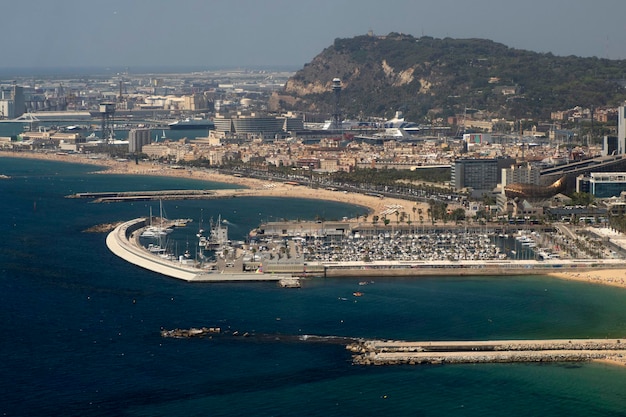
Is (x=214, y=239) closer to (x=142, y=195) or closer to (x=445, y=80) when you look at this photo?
(x=142, y=195)

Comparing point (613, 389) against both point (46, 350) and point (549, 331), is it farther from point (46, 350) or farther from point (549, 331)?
point (46, 350)

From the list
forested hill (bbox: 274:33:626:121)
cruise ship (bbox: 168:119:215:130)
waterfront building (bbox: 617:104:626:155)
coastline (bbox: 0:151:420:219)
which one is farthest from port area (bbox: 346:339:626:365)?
cruise ship (bbox: 168:119:215:130)

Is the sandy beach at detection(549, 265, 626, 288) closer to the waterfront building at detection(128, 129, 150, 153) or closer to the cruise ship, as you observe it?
the waterfront building at detection(128, 129, 150, 153)

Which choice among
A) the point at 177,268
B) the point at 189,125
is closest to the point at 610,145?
the point at 177,268

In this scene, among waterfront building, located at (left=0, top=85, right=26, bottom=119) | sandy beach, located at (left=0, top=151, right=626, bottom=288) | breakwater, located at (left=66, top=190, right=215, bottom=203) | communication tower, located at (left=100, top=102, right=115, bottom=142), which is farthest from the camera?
waterfront building, located at (left=0, top=85, right=26, bottom=119)

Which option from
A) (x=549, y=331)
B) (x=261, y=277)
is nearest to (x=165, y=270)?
(x=261, y=277)

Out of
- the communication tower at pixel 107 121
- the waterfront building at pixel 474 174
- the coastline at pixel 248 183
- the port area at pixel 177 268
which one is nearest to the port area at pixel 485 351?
the port area at pixel 177 268

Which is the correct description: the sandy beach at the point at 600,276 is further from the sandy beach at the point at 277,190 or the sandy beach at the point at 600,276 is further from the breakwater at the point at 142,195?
the breakwater at the point at 142,195
